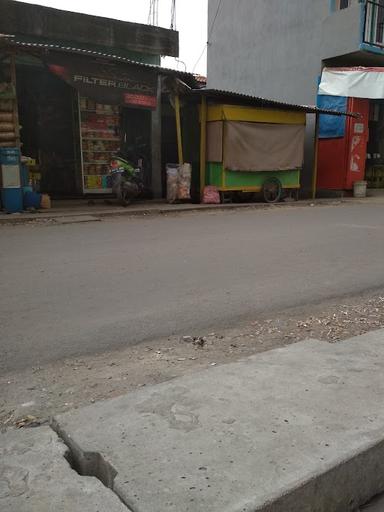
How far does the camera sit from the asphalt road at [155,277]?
4148 millimetres

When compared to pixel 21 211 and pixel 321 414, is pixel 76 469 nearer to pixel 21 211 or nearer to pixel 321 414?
pixel 321 414

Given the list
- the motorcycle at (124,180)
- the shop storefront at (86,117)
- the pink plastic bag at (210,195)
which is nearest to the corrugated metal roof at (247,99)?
the shop storefront at (86,117)

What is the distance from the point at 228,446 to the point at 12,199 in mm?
9731

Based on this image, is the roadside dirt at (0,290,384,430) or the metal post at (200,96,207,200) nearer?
the roadside dirt at (0,290,384,430)

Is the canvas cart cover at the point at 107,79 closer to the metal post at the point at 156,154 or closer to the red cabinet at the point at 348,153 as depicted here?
the metal post at the point at 156,154

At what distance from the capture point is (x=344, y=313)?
4695mm

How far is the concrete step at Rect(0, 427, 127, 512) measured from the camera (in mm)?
1813

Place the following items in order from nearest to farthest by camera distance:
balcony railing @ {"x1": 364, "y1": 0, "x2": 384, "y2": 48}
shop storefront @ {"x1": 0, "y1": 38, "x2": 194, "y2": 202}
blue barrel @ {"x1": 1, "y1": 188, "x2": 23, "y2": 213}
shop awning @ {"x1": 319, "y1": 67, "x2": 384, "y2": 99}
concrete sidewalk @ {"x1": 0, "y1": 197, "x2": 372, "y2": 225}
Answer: concrete sidewalk @ {"x1": 0, "y1": 197, "x2": 372, "y2": 225} → blue barrel @ {"x1": 1, "y1": 188, "x2": 23, "y2": 213} → shop storefront @ {"x1": 0, "y1": 38, "x2": 194, "y2": 202} → shop awning @ {"x1": 319, "y1": 67, "x2": 384, "y2": 99} → balcony railing @ {"x1": 364, "y1": 0, "x2": 384, "y2": 48}

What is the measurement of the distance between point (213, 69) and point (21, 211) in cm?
1363

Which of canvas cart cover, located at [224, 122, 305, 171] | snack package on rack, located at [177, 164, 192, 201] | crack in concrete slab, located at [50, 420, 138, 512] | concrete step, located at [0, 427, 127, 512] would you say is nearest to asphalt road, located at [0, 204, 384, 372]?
concrete step, located at [0, 427, 127, 512]

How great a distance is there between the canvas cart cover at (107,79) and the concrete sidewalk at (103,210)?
2517 millimetres

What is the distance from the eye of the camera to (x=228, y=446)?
7.06 ft

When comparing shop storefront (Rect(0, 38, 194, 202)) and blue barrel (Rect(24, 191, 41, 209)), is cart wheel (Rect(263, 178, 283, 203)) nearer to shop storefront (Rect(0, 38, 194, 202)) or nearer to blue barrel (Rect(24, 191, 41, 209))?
shop storefront (Rect(0, 38, 194, 202))

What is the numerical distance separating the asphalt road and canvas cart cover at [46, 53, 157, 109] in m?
3.39
